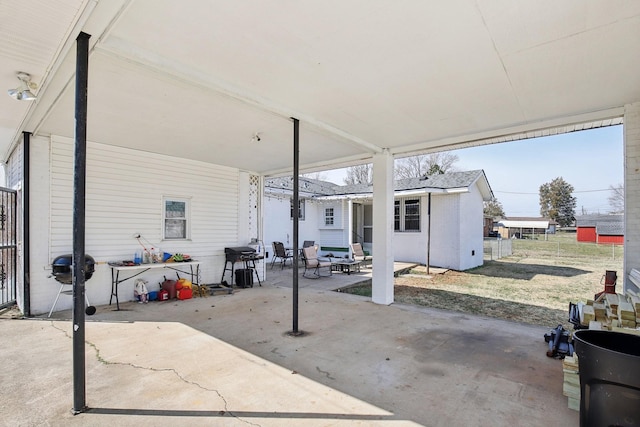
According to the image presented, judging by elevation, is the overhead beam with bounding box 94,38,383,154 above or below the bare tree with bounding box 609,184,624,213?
below

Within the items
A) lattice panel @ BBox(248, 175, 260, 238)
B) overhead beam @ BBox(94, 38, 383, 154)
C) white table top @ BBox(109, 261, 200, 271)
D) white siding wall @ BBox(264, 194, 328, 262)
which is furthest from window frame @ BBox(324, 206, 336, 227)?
overhead beam @ BBox(94, 38, 383, 154)

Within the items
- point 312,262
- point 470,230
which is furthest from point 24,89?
point 470,230

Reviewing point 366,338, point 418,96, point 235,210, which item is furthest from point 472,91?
point 235,210

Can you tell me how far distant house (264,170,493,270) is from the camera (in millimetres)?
11398

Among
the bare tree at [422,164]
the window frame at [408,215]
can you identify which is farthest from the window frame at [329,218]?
the bare tree at [422,164]

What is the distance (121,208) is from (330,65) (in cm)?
543

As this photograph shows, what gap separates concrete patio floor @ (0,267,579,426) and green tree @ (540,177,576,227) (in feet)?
173

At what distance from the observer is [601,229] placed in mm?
26406

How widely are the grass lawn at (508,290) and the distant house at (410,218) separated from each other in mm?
1001

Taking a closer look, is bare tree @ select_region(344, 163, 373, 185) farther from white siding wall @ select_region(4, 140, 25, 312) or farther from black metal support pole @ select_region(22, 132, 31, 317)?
black metal support pole @ select_region(22, 132, 31, 317)

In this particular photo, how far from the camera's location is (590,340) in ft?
8.05

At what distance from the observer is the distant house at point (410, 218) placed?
11.4 m

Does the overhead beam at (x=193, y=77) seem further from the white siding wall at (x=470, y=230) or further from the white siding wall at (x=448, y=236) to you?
the white siding wall at (x=470, y=230)

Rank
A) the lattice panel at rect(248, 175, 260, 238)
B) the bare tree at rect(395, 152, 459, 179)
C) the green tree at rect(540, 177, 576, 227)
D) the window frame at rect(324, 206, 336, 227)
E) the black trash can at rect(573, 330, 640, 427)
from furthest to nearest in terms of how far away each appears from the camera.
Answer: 1. the green tree at rect(540, 177, 576, 227)
2. the bare tree at rect(395, 152, 459, 179)
3. the window frame at rect(324, 206, 336, 227)
4. the lattice panel at rect(248, 175, 260, 238)
5. the black trash can at rect(573, 330, 640, 427)
